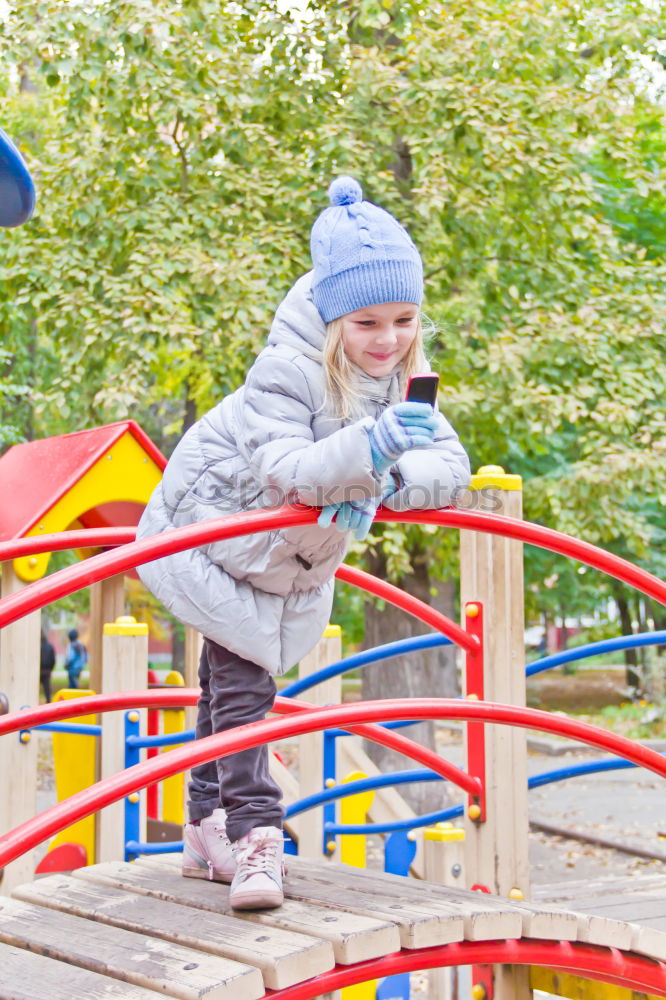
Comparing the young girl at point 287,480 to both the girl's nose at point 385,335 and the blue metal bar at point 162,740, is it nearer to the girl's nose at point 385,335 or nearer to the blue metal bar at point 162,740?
the girl's nose at point 385,335

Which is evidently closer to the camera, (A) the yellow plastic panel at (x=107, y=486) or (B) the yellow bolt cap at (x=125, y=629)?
(B) the yellow bolt cap at (x=125, y=629)

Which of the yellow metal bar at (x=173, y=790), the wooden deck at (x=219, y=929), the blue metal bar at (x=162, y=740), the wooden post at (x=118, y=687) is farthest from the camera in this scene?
the yellow metal bar at (x=173, y=790)

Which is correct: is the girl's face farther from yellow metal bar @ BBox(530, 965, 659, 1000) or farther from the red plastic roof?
the red plastic roof

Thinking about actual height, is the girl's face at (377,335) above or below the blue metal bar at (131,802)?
above

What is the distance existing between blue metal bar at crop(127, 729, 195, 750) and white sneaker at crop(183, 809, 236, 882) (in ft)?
2.66

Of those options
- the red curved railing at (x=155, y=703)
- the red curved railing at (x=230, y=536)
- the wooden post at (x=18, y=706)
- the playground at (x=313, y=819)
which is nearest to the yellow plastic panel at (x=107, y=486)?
the playground at (x=313, y=819)

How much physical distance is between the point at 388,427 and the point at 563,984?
1521 mm

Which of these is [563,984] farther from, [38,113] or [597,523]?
[38,113]

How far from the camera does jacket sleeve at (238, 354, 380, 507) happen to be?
189 centimetres

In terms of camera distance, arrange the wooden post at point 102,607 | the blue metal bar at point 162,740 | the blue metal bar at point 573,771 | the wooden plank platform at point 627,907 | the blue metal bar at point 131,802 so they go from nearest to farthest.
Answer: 1. the wooden plank platform at point 627,907
2. the blue metal bar at point 573,771
3. the blue metal bar at point 162,740
4. the blue metal bar at point 131,802
5. the wooden post at point 102,607

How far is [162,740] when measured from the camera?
3566 millimetres

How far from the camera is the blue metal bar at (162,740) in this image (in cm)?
338

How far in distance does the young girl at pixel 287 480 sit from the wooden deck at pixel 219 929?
130 millimetres

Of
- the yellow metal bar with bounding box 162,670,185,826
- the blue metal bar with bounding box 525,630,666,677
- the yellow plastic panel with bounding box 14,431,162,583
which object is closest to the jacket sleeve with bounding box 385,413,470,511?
the blue metal bar with bounding box 525,630,666,677
